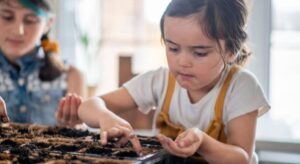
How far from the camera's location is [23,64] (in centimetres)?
170

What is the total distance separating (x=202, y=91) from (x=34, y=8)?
737 mm

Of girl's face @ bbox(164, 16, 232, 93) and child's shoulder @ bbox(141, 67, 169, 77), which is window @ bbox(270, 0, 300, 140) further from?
girl's face @ bbox(164, 16, 232, 93)

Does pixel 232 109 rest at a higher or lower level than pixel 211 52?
lower

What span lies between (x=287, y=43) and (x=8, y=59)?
39.8 inches

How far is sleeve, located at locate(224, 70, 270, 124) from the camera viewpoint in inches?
41.8

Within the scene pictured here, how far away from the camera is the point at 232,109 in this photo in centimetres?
107

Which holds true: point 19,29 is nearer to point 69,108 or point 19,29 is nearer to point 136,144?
point 69,108

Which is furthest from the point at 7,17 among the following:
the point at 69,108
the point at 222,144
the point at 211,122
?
the point at 222,144

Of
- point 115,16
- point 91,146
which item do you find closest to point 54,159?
point 91,146

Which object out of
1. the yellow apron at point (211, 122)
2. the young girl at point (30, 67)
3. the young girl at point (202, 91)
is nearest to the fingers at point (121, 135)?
the young girl at point (202, 91)

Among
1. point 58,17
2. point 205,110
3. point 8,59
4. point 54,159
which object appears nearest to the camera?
point 54,159

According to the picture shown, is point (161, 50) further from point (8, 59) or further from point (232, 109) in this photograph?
point (232, 109)

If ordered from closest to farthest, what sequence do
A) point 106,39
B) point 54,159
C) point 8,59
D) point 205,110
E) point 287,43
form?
point 54,159, point 205,110, point 8,59, point 287,43, point 106,39

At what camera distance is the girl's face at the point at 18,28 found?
5.32 feet
